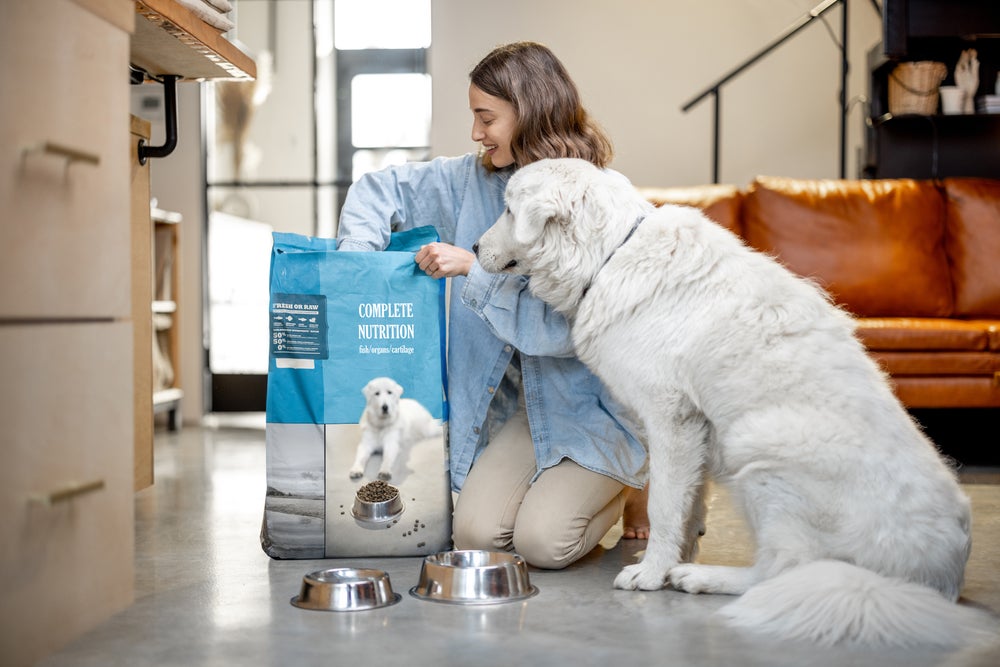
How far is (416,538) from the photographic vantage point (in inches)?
89.7

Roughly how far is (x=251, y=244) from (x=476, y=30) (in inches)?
71.8

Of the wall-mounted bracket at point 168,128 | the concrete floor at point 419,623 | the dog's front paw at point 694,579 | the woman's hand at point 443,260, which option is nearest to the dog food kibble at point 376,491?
the concrete floor at point 419,623

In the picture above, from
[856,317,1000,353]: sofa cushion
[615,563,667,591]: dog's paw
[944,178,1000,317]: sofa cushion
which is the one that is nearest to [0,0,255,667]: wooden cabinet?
[615,563,667,591]: dog's paw

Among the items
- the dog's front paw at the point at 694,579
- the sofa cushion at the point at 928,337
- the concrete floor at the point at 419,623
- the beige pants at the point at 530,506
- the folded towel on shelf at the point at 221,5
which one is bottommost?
the concrete floor at the point at 419,623

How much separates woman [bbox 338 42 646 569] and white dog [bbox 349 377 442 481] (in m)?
0.19

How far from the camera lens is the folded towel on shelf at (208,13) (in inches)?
87.1

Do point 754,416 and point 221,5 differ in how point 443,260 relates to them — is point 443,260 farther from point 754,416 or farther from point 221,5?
point 221,5

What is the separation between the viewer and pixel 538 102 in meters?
2.28

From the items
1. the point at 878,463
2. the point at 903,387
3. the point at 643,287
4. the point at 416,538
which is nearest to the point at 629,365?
the point at 643,287

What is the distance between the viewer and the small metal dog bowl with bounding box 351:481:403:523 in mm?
2215

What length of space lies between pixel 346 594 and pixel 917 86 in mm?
4067

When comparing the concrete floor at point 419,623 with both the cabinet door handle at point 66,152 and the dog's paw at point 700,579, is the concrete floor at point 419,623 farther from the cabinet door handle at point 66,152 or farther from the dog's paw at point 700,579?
the cabinet door handle at point 66,152

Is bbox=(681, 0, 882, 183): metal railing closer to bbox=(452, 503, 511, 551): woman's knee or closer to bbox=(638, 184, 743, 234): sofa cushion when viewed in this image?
bbox=(638, 184, 743, 234): sofa cushion

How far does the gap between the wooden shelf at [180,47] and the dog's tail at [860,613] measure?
167cm
